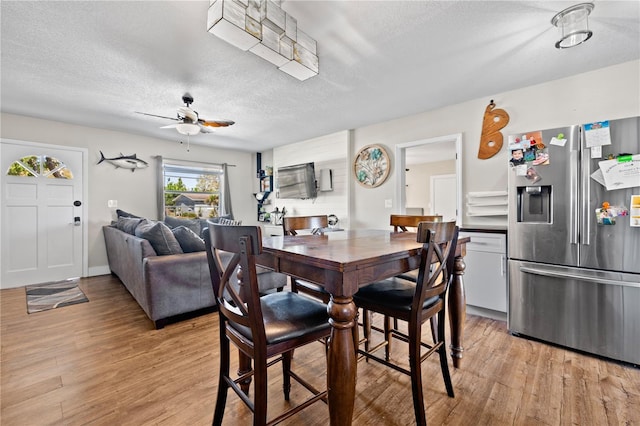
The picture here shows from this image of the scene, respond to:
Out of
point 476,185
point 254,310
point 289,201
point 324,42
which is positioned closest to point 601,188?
point 476,185

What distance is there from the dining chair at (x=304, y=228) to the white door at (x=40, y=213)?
4.15 m

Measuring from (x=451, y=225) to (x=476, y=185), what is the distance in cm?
224

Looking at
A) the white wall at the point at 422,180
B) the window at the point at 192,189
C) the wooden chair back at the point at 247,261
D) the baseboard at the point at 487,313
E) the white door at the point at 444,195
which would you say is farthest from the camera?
the white wall at the point at 422,180

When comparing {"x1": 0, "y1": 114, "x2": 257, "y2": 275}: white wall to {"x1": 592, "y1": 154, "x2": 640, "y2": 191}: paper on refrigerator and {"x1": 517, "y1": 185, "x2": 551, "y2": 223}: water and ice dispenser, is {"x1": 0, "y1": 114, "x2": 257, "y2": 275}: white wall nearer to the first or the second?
{"x1": 517, "y1": 185, "x2": 551, "y2": 223}: water and ice dispenser

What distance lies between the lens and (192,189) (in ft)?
18.6

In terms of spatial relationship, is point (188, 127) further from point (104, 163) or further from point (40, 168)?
point (40, 168)

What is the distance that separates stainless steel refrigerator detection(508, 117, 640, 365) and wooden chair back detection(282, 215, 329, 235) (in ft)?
5.67

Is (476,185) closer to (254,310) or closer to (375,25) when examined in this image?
(375,25)

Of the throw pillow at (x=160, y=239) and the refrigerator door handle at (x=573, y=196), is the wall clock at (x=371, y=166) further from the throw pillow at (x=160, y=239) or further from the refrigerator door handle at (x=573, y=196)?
the throw pillow at (x=160, y=239)

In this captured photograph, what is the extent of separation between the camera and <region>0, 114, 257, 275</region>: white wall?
403cm

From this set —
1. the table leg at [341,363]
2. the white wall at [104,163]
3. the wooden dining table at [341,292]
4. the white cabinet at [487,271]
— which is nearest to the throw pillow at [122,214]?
the white wall at [104,163]

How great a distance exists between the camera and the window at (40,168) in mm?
3896

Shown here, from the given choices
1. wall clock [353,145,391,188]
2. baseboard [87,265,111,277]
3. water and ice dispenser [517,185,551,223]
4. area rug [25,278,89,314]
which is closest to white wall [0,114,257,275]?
baseboard [87,265,111,277]

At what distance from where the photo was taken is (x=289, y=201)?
5.82 meters
